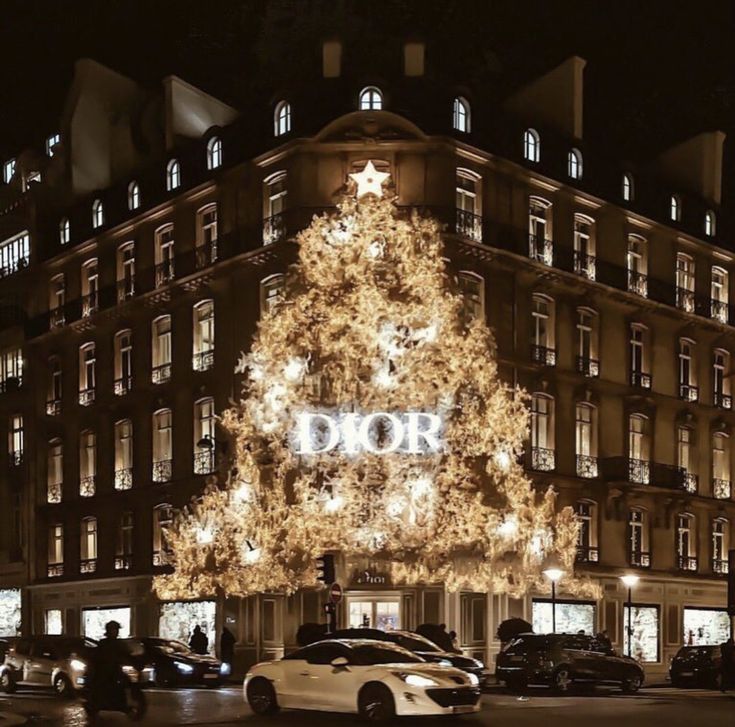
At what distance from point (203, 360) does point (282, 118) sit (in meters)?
8.50

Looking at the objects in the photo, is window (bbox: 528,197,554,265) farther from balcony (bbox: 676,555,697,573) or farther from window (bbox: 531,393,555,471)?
balcony (bbox: 676,555,697,573)

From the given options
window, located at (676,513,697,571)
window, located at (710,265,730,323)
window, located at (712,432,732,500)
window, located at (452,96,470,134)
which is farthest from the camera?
window, located at (710,265,730,323)

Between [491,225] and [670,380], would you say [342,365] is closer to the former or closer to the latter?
[491,225]

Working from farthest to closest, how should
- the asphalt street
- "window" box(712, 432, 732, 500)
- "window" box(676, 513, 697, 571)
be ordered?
1. "window" box(712, 432, 732, 500)
2. "window" box(676, 513, 697, 571)
3. the asphalt street

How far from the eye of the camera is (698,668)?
36.3 metres

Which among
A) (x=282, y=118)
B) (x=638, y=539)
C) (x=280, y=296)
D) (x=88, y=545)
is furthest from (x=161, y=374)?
(x=638, y=539)

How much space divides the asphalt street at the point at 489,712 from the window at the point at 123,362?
20.2 meters

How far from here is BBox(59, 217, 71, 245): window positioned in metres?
55.5

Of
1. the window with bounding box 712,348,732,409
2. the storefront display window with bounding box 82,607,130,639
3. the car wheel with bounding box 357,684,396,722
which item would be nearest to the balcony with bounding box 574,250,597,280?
the window with bounding box 712,348,732,409

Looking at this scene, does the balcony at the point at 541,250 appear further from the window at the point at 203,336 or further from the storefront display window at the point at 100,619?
the storefront display window at the point at 100,619

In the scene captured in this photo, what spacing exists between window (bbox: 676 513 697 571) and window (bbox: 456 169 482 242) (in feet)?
46.9

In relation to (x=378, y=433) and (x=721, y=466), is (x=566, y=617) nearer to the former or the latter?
(x=721, y=466)

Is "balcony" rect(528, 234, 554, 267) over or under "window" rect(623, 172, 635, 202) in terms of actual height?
under

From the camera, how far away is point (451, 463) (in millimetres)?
37469
